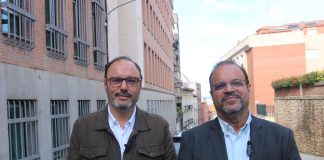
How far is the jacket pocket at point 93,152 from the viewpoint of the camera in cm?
329

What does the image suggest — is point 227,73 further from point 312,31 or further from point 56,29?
point 312,31

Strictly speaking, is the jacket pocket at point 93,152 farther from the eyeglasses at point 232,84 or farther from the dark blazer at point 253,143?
the eyeglasses at point 232,84

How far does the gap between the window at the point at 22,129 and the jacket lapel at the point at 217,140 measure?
5.96 m

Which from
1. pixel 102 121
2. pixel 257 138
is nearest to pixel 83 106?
pixel 102 121

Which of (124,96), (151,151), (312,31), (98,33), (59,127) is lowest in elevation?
(59,127)

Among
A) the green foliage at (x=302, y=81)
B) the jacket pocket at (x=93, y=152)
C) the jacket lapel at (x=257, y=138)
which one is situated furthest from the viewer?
the green foliage at (x=302, y=81)

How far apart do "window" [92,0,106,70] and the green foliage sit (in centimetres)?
1349

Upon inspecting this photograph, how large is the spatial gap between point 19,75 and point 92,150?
5932 millimetres

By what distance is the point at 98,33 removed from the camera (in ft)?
56.0

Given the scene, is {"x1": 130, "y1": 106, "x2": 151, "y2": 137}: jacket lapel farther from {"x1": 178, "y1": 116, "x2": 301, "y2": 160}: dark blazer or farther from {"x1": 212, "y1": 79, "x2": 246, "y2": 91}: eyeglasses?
{"x1": 212, "y1": 79, "x2": 246, "y2": 91}: eyeglasses

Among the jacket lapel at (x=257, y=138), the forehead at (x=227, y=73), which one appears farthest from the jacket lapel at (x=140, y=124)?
the jacket lapel at (x=257, y=138)

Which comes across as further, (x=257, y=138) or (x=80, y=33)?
(x=80, y=33)

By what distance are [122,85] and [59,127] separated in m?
8.68

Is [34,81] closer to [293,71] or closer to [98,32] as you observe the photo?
[98,32]
